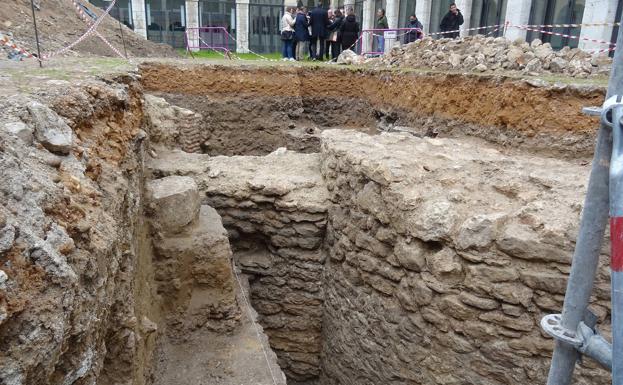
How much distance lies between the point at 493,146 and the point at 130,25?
69.8 ft

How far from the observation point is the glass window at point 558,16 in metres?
10.2

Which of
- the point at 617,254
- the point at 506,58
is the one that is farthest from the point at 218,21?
the point at 617,254

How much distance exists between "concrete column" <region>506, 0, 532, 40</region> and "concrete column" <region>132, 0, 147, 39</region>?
1731cm

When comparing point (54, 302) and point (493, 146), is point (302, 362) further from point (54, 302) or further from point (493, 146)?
point (54, 302)

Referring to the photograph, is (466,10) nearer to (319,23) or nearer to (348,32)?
(348,32)

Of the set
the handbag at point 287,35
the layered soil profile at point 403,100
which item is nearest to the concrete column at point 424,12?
the handbag at point 287,35

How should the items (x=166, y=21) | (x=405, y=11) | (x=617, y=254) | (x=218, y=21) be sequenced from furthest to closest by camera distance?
(x=218, y=21), (x=166, y=21), (x=405, y=11), (x=617, y=254)

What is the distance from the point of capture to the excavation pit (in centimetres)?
158

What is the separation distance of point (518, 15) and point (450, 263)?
10.5m

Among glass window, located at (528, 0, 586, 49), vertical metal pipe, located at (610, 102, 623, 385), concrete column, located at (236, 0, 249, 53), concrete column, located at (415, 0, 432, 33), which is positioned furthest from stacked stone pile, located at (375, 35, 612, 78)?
concrete column, located at (236, 0, 249, 53)

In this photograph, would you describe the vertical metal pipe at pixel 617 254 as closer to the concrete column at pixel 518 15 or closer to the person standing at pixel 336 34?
the concrete column at pixel 518 15

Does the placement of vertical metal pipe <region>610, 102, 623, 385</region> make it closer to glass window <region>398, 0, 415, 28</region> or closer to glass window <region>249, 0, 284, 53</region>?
glass window <region>398, 0, 415, 28</region>

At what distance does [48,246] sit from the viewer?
128cm

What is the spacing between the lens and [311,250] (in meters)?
4.79
